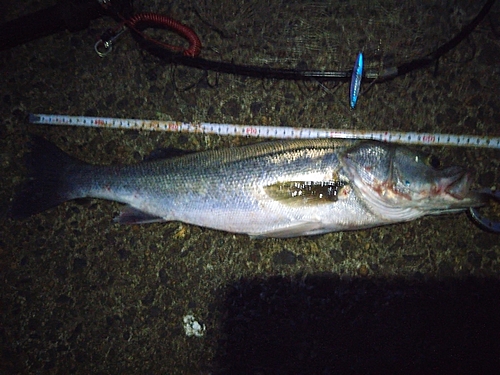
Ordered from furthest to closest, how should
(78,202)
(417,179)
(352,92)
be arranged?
(78,202), (352,92), (417,179)

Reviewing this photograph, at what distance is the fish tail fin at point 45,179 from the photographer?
2.52m

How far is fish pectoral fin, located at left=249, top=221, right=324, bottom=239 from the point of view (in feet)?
7.50

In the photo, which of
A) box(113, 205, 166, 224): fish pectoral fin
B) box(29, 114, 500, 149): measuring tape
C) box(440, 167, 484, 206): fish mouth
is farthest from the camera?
box(29, 114, 500, 149): measuring tape

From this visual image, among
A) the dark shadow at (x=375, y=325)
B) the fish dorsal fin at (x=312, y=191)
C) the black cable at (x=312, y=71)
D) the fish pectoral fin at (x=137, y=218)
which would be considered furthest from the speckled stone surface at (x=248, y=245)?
the fish dorsal fin at (x=312, y=191)

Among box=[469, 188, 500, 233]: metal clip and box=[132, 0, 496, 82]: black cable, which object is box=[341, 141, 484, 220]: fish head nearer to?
box=[469, 188, 500, 233]: metal clip

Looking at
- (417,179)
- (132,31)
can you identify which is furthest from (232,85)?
(417,179)

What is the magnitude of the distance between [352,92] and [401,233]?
3.88 ft

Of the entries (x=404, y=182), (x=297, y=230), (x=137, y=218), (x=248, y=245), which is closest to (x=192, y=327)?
(x=248, y=245)

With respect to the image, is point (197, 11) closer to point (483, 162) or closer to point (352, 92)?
point (352, 92)

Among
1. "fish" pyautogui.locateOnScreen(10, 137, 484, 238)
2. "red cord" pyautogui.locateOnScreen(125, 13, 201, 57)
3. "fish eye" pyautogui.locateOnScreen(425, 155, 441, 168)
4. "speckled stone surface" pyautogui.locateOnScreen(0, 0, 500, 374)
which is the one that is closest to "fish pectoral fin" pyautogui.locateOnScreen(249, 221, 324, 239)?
"fish" pyautogui.locateOnScreen(10, 137, 484, 238)

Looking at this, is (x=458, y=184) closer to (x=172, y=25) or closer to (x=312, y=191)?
(x=312, y=191)

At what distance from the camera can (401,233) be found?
2.62 meters

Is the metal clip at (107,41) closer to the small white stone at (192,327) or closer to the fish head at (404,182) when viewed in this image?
the fish head at (404,182)

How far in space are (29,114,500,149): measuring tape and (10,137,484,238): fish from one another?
0.95 feet
